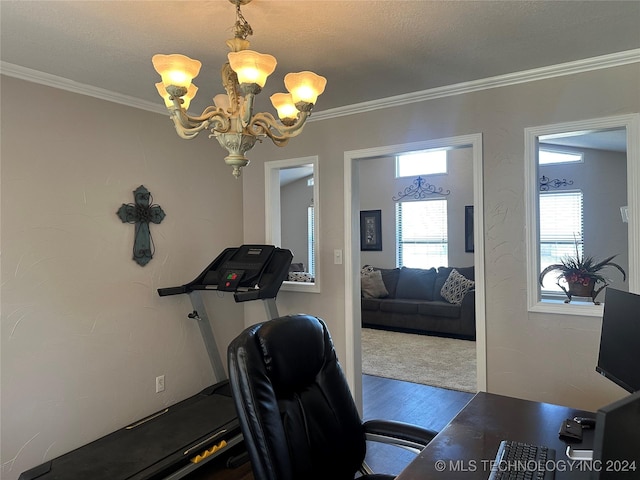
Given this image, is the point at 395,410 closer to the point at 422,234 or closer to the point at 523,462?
the point at 523,462

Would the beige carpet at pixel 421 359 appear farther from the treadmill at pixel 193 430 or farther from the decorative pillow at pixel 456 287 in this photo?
the treadmill at pixel 193 430

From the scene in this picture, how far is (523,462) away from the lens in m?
1.30

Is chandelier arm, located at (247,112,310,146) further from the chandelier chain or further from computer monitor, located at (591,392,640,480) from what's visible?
computer monitor, located at (591,392,640,480)

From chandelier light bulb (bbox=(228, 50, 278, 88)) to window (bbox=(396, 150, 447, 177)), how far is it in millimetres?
5694

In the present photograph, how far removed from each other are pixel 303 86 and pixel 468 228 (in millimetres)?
5732

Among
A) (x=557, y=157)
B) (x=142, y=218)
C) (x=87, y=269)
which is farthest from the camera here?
(x=557, y=157)

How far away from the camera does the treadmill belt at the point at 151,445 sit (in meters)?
2.38

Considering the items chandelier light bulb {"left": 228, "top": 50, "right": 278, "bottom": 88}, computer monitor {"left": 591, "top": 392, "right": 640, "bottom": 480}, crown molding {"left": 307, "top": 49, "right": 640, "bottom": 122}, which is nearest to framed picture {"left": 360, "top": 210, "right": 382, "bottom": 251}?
crown molding {"left": 307, "top": 49, "right": 640, "bottom": 122}

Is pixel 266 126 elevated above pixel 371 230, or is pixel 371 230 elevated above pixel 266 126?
pixel 266 126

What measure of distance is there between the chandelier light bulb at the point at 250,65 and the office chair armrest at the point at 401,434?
1418 millimetres

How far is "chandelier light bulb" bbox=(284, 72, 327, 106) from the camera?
1.74 metres

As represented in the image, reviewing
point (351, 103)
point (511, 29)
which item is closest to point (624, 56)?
point (511, 29)

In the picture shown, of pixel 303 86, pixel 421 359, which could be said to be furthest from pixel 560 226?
pixel 303 86

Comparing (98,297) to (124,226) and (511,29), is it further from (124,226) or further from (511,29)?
(511,29)
